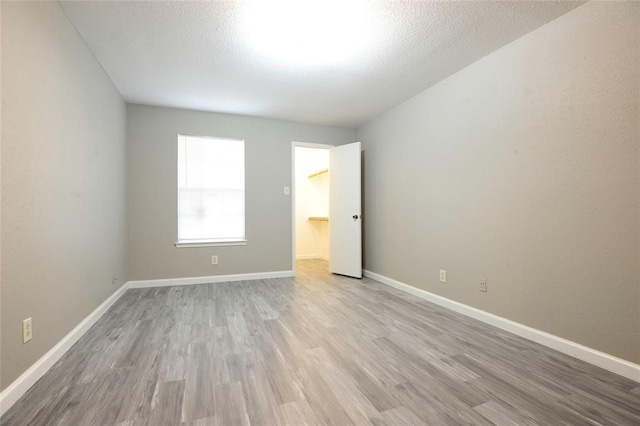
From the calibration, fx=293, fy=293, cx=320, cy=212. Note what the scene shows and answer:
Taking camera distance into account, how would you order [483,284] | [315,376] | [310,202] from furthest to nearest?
[310,202]
[483,284]
[315,376]

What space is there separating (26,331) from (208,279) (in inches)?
104

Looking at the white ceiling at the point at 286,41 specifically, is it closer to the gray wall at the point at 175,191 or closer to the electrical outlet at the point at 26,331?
the gray wall at the point at 175,191

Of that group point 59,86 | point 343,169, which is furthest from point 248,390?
point 343,169

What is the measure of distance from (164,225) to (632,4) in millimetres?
4862

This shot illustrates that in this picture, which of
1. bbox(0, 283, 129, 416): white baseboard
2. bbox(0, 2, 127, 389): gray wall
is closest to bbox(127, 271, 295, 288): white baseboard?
bbox(0, 2, 127, 389): gray wall

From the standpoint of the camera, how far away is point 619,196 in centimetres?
184

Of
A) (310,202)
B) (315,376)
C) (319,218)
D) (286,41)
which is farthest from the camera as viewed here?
(310,202)

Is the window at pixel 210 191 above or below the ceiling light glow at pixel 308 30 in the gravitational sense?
below

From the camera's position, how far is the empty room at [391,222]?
5.12 ft

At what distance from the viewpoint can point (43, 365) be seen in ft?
5.84

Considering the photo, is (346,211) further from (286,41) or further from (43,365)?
(43,365)

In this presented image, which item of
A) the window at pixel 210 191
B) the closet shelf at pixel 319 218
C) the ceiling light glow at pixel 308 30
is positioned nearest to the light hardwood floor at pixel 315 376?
the window at pixel 210 191

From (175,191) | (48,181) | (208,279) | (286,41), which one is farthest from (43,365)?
(286,41)

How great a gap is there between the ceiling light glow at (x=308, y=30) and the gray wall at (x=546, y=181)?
1.30 meters
